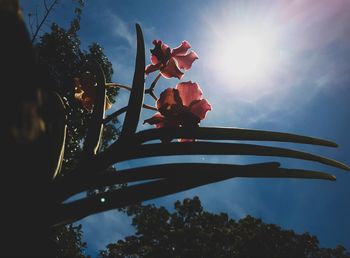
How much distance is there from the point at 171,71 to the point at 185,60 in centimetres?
11

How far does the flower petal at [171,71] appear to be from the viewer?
1.49m

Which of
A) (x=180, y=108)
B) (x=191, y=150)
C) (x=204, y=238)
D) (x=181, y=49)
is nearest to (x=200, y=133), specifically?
(x=191, y=150)

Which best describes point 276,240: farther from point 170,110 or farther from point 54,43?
point 54,43

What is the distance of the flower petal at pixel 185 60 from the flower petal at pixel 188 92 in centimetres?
23

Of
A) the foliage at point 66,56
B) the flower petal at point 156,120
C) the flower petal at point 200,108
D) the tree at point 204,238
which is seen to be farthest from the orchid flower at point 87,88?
the foliage at point 66,56

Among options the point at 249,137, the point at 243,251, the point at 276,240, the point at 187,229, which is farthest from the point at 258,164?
the point at 187,229

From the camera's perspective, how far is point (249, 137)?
1083 millimetres

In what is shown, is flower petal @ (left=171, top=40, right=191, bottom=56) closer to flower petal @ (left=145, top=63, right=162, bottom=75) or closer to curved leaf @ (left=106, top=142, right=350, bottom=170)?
flower petal @ (left=145, top=63, right=162, bottom=75)

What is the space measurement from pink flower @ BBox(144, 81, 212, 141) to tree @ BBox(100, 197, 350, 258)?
2.58m

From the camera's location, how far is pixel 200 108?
1279 mm

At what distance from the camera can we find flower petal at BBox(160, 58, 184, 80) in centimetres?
149

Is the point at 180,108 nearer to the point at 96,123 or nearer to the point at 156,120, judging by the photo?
the point at 156,120

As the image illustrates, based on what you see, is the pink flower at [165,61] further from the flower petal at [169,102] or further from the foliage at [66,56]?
the foliage at [66,56]

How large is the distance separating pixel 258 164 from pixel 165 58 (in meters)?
0.79
